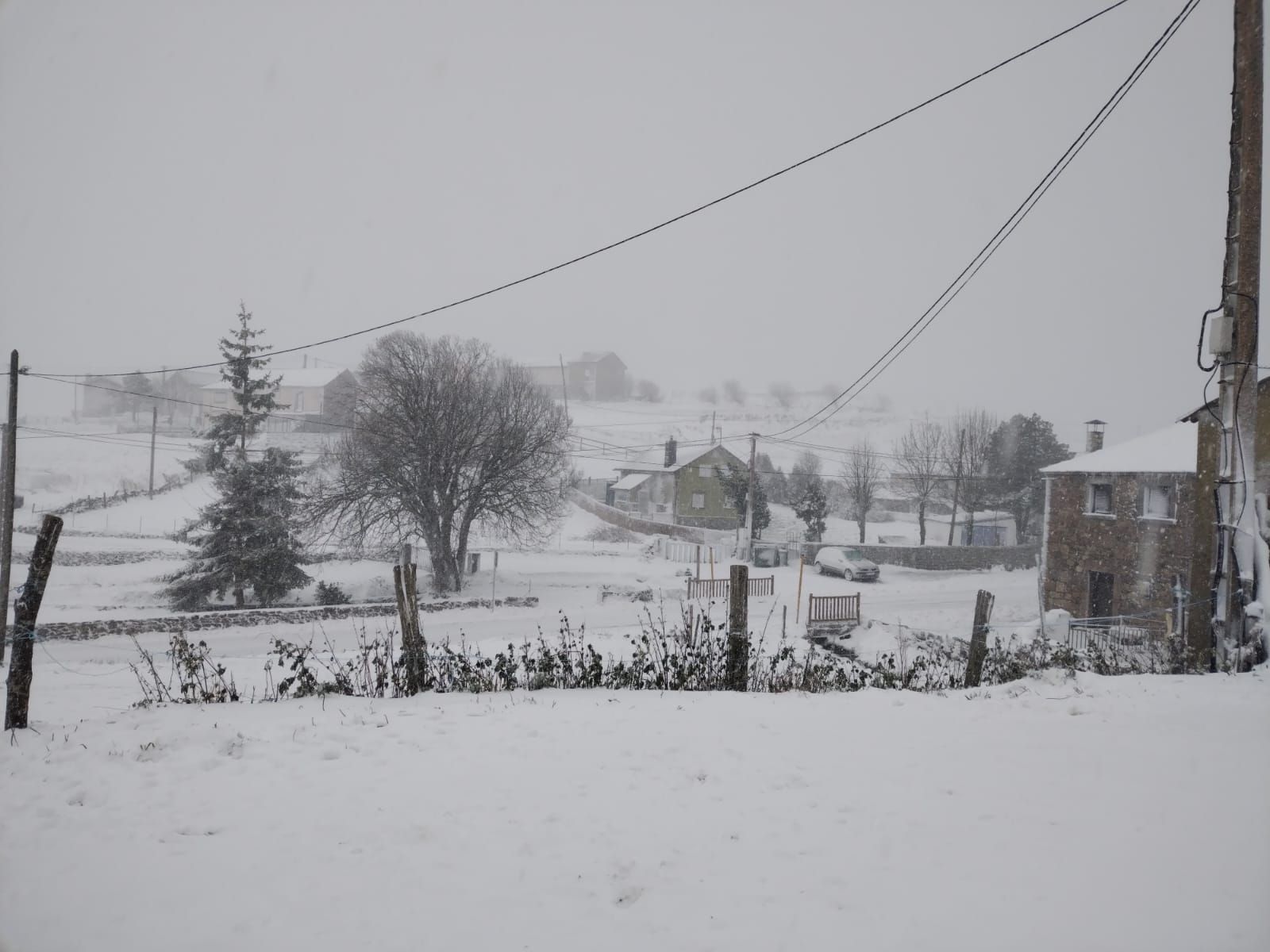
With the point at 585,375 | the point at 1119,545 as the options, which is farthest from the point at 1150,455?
the point at 585,375

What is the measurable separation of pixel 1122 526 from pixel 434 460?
23.7m

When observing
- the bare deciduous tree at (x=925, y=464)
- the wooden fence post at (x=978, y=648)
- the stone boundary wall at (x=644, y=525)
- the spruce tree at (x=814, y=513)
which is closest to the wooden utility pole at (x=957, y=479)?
the bare deciduous tree at (x=925, y=464)

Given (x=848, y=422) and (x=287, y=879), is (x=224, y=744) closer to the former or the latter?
(x=287, y=879)

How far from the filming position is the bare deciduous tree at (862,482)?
156 ft

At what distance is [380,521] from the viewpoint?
25266 millimetres

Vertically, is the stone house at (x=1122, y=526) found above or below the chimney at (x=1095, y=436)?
below

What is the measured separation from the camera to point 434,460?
2534 centimetres

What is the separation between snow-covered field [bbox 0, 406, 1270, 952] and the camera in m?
2.86

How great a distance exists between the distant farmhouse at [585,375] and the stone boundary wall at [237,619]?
8013cm

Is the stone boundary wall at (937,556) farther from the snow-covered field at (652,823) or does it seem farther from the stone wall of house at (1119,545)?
the snow-covered field at (652,823)

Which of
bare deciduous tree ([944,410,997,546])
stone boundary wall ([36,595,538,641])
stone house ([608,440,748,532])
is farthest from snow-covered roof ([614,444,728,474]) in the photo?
stone boundary wall ([36,595,538,641])

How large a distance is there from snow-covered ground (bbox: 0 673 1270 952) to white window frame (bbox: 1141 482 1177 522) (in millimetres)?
19289

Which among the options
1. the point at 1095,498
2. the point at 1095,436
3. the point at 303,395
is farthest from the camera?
the point at 303,395

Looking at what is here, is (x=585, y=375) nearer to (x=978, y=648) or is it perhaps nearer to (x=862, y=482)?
(x=862, y=482)
